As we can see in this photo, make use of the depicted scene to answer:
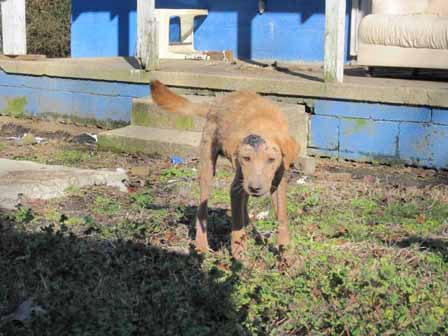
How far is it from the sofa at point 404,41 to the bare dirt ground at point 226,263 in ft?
5.93

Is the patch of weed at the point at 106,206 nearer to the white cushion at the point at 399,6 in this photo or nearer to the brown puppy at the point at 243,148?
the brown puppy at the point at 243,148

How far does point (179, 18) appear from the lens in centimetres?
1368

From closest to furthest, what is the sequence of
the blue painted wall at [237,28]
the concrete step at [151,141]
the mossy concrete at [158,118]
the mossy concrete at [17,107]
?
1. the concrete step at [151,141]
2. the mossy concrete at [158,118]
3. the mossy concrete at [17,107]
4. the blue painted wall at [237,28]

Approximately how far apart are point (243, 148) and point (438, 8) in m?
6.62

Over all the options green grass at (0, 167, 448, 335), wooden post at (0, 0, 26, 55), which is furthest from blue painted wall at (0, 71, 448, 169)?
wooden post at (0, 0, 26, 55)

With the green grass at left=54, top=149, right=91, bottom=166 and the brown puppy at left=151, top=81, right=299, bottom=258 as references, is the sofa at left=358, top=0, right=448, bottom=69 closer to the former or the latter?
the green grass at left=54, top=149, right=91, bottom=166

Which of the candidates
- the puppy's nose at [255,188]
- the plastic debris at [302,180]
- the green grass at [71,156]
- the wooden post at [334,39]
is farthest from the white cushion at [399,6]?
the puppy's nose at [255,188]

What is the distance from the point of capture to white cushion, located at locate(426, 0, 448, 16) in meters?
10.5

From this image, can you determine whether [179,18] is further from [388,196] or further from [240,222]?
[240,222]

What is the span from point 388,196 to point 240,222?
2.40 m

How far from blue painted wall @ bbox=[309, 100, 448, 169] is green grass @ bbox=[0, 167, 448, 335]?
136 cm

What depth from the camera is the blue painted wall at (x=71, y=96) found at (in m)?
10.6

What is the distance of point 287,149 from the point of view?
16.1 feet

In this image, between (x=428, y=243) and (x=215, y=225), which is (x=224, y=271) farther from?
(x=428, y=243)
